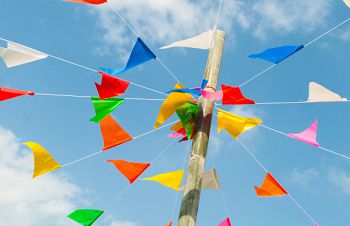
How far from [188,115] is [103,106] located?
3.20 ft

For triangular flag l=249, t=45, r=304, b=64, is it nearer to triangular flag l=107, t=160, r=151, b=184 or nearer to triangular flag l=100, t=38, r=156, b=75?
triangular flag l=100, t=38, r=156, b=75

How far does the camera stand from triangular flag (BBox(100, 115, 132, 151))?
14.8 feet

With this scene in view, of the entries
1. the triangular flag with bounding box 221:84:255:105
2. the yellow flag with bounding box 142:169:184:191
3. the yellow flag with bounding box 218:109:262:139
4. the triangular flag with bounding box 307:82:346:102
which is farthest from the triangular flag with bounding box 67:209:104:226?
the triangular flag with bounding box 307:82:346:102

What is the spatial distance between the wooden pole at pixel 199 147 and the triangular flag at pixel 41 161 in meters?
1.53

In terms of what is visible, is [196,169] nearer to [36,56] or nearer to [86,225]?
[86,225]

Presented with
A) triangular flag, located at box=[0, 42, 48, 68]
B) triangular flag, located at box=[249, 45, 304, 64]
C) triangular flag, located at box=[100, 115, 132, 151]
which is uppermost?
triangular flag, located at box=[249, 45, 304, 64]

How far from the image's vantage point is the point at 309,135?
4.71 meters

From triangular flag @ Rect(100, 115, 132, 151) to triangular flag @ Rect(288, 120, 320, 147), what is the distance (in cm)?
192

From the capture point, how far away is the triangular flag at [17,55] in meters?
4.25

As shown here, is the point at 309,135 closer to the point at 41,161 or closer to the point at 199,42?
the point at 199,42

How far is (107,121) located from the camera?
455cm

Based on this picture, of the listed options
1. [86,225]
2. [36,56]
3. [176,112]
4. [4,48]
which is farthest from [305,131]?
[4,48]

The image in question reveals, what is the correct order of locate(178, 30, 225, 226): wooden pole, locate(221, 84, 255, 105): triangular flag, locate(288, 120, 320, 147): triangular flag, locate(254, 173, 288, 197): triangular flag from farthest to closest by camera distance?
locate(254, 173, 288, 197): triangular flag, locate(288, 120, 320, 147): triangular flag, locate(221, 84, 255, 105): triangular flag, locate(178, 30, 225, 226): wooden pole

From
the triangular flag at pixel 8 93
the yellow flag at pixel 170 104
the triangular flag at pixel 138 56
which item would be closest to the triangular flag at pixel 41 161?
the triangular flag at pixel 8 93
